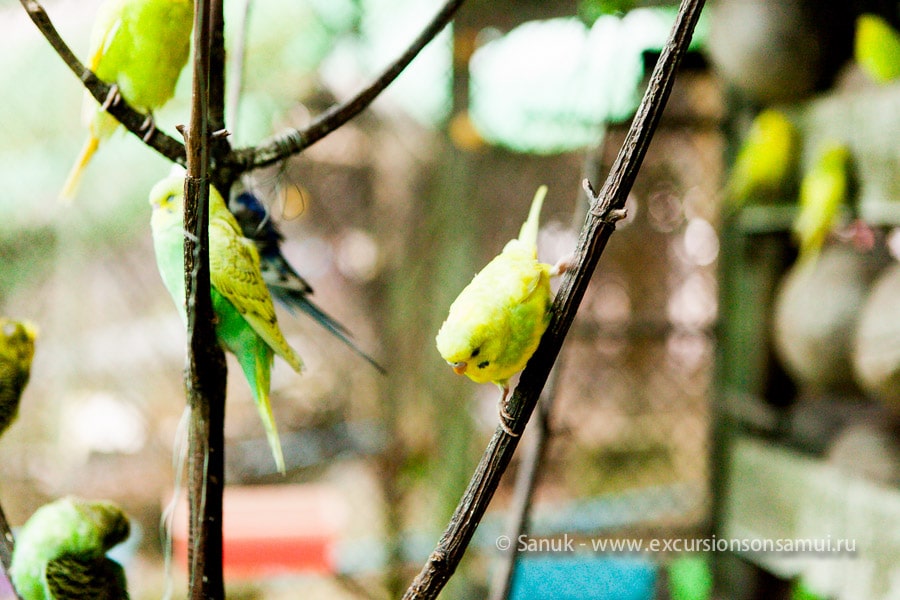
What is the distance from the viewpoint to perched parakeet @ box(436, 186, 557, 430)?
394 mm

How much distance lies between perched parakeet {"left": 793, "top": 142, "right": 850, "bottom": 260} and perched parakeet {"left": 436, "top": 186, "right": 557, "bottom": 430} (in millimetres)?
898

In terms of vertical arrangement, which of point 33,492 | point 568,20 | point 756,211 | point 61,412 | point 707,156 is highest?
point 568,20

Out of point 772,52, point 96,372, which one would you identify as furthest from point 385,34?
point 96,372

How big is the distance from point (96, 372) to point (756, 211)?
1407mm

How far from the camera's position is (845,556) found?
1114 millimetres

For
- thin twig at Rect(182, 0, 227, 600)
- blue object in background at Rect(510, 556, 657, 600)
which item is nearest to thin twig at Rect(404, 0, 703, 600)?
thin twig at Rect(182, 0, 227, 600)

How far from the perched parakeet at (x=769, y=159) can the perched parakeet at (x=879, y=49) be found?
232mm

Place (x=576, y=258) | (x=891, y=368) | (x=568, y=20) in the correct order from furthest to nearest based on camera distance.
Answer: (x=568, y=20)
(x=891, y=368)
(x=576, y=258)

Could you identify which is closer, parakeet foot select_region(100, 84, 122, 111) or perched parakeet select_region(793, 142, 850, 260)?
parakeet foot select_region(100, 84, 122, 111)

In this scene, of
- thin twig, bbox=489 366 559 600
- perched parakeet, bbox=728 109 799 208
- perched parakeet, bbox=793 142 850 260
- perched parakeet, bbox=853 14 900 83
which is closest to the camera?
thin twig, bbox=489 366 559 600

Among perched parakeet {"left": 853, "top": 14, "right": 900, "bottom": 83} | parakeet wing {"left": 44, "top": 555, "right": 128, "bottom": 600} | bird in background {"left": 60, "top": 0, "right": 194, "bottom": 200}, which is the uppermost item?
perched parakeet {"left": 853, "top": 14, "right": 900, "bottom": 83}

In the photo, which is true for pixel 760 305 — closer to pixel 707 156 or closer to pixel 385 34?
pixel 707 156

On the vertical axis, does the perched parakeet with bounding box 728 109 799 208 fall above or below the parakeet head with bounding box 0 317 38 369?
above

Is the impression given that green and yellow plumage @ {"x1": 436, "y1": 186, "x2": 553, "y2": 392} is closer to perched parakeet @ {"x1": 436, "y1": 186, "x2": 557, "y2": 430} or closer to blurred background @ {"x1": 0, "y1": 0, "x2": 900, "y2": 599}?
perched parakeet @ {"x1": 436, "y1": 186, "x2": 557, "y2": 430}
